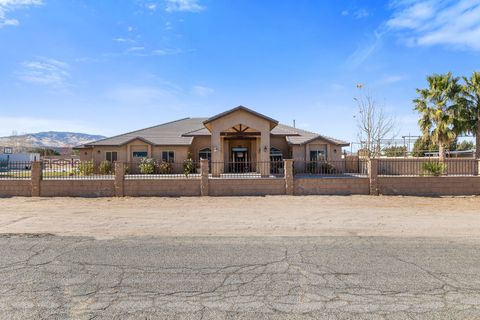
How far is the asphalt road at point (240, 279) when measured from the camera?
377cm

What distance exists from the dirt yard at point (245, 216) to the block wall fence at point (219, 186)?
73cm

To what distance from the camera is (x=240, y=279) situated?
474 centimetres

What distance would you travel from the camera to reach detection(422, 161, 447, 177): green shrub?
15.8m

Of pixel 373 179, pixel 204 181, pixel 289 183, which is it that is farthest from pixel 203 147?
pixel 373 179

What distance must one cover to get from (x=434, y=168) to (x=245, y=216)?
37.4 feet

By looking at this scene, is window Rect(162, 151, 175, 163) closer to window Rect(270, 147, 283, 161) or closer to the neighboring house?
the neighboring house

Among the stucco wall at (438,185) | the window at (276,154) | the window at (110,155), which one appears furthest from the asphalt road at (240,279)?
the window at (110,155)

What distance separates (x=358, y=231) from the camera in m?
8.12

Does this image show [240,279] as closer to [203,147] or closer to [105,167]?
[105,167]

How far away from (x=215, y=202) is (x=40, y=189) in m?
8.86

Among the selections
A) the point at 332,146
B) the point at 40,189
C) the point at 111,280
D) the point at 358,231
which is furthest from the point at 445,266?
the point at 332,146

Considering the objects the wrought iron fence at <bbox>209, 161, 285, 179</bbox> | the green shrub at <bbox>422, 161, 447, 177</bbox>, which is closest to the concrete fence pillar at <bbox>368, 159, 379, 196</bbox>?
the green shrub at <bbox>422, 161, 447, 177</bbox>

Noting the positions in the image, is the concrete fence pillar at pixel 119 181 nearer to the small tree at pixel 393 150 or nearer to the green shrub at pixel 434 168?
the green shrub at pixel 434 168

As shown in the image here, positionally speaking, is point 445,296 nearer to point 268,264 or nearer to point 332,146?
point 268,264
